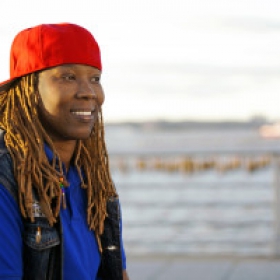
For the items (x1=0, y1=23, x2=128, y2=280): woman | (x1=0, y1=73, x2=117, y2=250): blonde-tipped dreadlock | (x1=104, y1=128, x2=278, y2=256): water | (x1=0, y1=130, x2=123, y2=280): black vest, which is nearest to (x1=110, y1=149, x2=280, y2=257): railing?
(x1=104, y1=128, x2=278, y2=256): water

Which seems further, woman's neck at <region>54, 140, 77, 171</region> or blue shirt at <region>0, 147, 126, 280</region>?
woman's neck at <region>54, 140, 77, 171</region>

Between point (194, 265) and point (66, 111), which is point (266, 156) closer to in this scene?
point (194, 265)

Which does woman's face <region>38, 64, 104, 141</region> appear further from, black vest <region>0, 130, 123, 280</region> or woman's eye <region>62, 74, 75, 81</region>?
black vest <region>0, 130, 123, 280</region>

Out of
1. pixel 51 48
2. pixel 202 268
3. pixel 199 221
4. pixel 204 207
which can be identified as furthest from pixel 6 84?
pixel 204 207

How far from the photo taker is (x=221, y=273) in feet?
19.2

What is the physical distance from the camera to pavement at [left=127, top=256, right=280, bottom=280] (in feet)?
18.9

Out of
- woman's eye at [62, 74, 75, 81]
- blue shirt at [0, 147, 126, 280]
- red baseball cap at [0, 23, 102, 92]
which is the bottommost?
blue shirt at [0, 147, 126, 280]

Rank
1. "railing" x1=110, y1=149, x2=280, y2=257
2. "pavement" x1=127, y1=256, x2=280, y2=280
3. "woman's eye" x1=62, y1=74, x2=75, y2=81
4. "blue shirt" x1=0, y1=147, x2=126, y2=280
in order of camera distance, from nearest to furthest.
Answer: "blue shirt" x1=0, y1=147, x2=126, y2=280 → "woman's eye" x1=62, y1=74, x2=75, y2=81 → "pavement" x1=127, y1=256, x2=280, y2=280 → "railing" x1=110, y1=149, x2=280, y2=257

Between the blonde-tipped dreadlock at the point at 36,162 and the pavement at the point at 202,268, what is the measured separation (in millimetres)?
3698

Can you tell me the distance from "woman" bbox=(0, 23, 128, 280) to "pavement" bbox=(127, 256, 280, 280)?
380cm

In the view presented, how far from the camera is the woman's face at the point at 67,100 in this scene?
1892mm

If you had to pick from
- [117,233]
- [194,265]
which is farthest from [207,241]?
[117,233]

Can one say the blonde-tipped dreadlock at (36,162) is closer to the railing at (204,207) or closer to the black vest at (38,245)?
the black vest at (38,245)

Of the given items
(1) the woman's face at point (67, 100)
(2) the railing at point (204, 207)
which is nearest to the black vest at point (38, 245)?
(1) the woman's face at point (67, 100)
